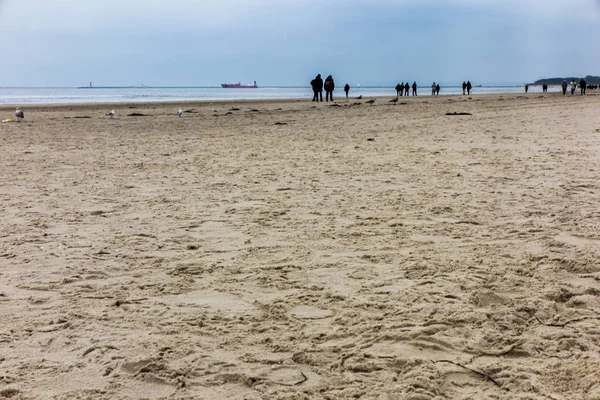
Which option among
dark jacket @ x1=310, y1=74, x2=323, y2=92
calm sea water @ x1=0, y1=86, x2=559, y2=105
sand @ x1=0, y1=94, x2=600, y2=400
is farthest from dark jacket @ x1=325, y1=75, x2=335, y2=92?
sand @ x1=0, y1=94, x2=600, y2=400

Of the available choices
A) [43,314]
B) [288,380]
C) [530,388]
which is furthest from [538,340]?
[43,314]

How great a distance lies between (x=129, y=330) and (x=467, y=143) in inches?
349

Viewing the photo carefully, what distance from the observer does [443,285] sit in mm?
3494

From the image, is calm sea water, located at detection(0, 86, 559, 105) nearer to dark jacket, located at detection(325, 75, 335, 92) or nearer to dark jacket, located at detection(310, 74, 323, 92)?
dark jacket, located at detection(310, 74, 323, 92)

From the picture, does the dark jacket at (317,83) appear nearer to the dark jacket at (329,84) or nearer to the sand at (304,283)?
the dark jacket at (329,84)

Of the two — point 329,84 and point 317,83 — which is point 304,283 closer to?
point 317,83

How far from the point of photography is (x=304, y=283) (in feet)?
11.9

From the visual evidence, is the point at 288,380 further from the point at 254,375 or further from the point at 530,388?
the point at 530,388

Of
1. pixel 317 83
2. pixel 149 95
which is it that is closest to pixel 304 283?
pixel 317 83

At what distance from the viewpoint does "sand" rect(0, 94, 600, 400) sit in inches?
97.8

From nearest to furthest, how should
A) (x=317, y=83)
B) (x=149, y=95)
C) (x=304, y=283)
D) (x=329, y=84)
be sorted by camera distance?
(x=304, y=283) → (x=317, y=83) → (x=329, y=84) → (x=149, y=95)

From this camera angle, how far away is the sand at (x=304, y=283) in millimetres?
2484

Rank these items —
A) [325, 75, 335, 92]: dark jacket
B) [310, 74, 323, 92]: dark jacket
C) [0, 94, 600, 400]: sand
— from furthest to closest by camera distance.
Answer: [325, 75, 335, 92]: dark jacket → [310, 74, 323, 92]: dark jacket → [0, 94, 600, 400]: sand

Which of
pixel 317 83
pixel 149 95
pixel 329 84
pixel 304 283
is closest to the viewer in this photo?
pixel 304 283
